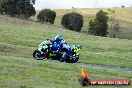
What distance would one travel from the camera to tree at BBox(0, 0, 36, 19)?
332 ft

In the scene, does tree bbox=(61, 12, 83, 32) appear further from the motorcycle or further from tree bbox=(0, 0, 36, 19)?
the motorcycle

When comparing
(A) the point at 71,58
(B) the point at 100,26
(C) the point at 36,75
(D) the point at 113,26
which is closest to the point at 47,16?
(B) the point at 100,26

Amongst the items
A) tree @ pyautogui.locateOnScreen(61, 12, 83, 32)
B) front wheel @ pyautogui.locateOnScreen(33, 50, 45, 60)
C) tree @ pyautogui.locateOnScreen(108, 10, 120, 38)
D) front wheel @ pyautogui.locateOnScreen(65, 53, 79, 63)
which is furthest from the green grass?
tree @ pyautogui.locateOnScreen(108, 10, 120, 38)

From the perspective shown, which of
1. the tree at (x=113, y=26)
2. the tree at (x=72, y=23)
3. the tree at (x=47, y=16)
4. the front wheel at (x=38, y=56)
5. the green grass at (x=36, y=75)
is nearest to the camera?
the green grass at (x=36, y=75)

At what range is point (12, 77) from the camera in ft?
74.6

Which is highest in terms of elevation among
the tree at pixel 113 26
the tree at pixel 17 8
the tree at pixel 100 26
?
the tree at pixel 17 8

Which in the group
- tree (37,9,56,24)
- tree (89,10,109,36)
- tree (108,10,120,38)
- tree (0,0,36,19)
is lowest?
tree (108,10,120,38)

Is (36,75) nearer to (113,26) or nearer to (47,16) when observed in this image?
(47,16)

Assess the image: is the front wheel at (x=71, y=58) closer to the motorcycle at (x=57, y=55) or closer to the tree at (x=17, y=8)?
the motorcycle at (x=57, y=55)

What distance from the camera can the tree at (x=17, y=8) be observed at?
3986 inches

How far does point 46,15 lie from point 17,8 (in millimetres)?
16990

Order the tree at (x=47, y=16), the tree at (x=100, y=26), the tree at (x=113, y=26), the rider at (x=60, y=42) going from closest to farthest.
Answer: the rider at (x=60, y=42) → the tree at (x=100, y=26) → the tree at (x=47, y=16) → the tree at (x=113, y=26)

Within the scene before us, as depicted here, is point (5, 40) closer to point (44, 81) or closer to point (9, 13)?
point (44, 81)

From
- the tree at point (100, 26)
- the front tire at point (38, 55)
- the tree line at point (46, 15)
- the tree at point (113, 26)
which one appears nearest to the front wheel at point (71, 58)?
the front tire at point (38, 55)
